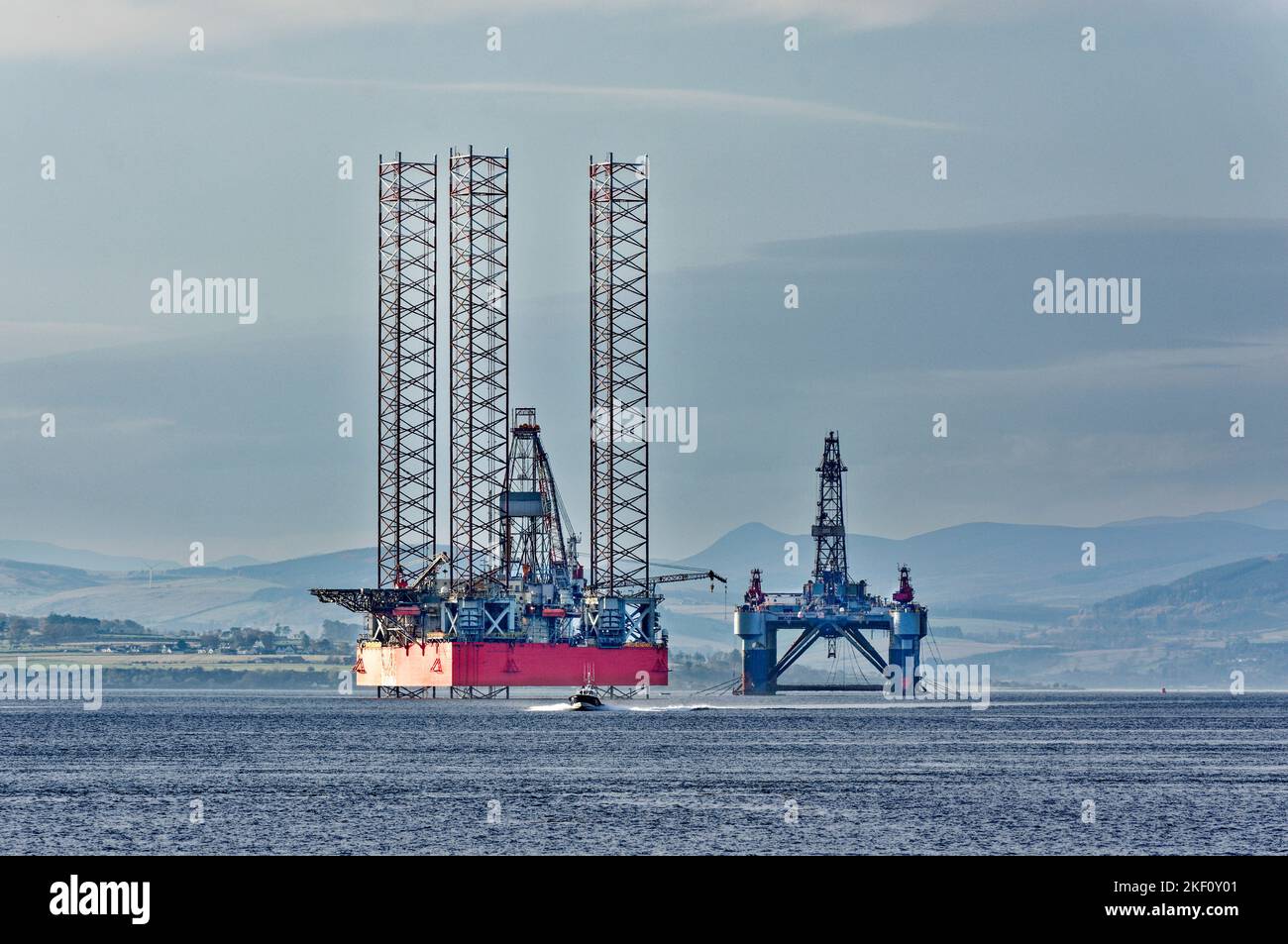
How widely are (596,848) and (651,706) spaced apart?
12318 centimetres

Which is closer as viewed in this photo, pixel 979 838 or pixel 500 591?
pixel 979 838

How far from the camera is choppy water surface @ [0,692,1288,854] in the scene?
58.2 m

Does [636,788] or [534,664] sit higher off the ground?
[534,664]

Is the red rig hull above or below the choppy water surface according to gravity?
above

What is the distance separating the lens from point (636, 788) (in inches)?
3002

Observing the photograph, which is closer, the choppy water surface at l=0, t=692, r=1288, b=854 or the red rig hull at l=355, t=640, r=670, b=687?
the choppy water surface at l=0, t=692, r=1288, b=854

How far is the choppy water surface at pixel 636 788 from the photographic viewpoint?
5825 cm

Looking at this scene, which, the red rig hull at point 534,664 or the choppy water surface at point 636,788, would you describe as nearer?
the choppy water surface at point 636,788

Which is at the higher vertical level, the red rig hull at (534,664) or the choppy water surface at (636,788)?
the red rig hull at (534,664)

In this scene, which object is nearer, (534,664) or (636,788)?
(636,788)
